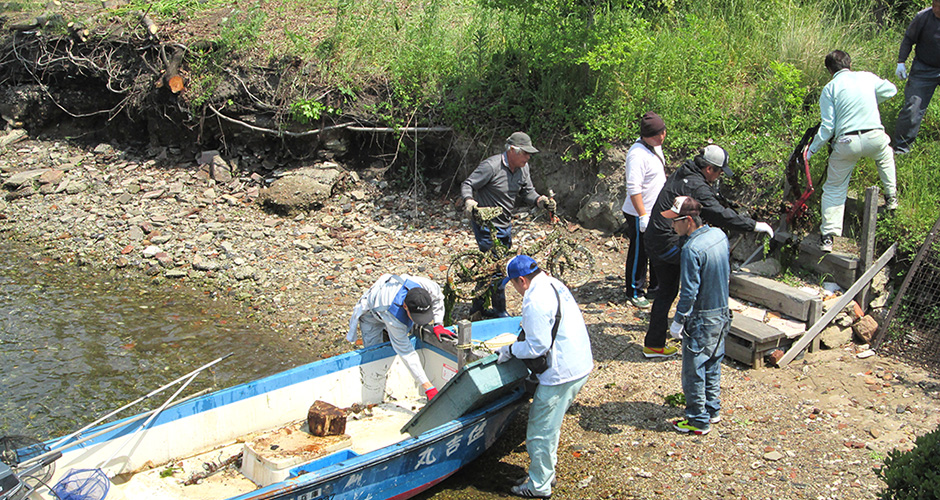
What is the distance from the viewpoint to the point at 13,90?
45.0 ft

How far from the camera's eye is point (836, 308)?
6.70m

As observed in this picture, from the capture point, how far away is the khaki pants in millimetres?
6809

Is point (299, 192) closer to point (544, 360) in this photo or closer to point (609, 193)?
point (609, 193)

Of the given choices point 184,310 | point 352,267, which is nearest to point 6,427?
point 184,310

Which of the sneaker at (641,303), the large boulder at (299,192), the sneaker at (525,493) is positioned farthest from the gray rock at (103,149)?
the sneaker at (525,493)

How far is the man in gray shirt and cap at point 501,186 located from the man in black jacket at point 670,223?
1.27 meters

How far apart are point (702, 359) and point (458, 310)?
3.61 meters

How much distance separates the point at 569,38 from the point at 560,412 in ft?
20.4

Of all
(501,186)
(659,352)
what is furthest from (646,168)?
(659,352)

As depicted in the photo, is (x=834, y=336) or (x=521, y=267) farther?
(x=834, y=336)

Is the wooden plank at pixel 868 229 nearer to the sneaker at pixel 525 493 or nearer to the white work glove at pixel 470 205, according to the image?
the white work glove at pixel 470 205

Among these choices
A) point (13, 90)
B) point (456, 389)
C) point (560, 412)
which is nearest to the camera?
point (560, 412)

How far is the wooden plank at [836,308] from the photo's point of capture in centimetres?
657

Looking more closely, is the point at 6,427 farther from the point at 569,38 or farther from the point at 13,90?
the point at 13,90
